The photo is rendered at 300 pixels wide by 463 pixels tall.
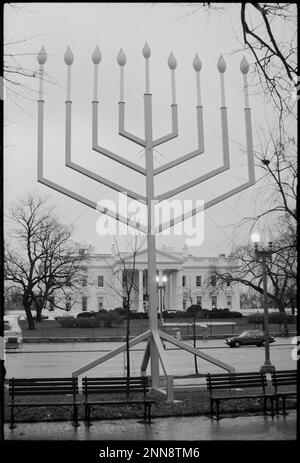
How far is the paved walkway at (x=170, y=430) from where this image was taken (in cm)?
680

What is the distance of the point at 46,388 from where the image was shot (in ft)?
27.9

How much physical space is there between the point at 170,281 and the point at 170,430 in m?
64.4

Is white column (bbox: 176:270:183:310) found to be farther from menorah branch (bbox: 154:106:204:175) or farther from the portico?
menorah branch (bbox: 154:106:204:175)

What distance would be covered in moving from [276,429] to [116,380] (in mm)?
3005

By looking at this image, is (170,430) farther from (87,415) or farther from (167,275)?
(167,275)

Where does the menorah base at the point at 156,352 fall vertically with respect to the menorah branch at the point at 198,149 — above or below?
below

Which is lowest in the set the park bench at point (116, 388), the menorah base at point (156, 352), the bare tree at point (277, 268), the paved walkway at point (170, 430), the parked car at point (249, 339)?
the parked car at point (249, 339)

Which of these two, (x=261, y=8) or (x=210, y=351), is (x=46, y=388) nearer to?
(x=261, y=8)

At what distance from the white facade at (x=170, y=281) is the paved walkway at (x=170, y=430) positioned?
2297 inches

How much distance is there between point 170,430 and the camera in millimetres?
7324

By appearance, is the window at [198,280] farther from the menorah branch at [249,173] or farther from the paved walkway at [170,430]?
the paved walkway at [170,430]

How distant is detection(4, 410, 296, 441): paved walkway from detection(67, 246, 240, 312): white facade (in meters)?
58.3

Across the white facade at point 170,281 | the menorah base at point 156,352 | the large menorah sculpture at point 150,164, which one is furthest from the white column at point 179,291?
the large menorah sculpture at point 150,164
